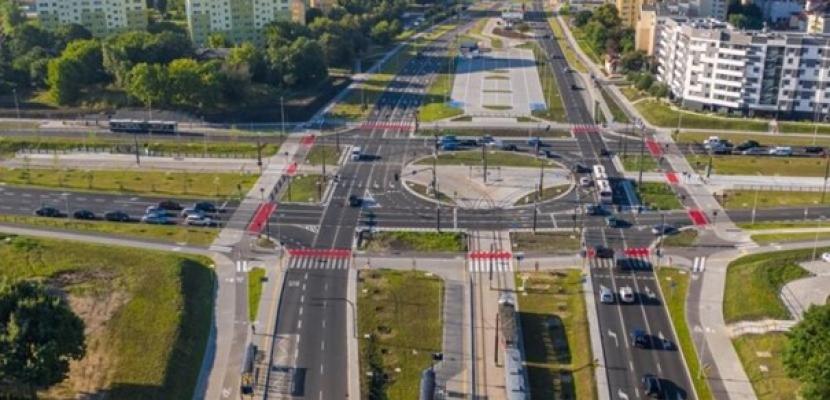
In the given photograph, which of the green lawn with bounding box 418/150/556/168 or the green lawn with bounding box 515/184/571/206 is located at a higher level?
the green lawn with bounding box 418/150/556/168

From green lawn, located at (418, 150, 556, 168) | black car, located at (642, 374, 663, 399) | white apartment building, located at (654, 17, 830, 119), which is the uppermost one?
white apartment building, located at (654, 17, 830, 119)

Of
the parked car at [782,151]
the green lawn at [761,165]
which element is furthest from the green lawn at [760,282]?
the parked car at [782,151]

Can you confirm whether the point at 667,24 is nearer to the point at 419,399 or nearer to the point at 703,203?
the point at 703,203

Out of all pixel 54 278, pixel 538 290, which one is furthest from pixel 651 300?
pixel 54 278

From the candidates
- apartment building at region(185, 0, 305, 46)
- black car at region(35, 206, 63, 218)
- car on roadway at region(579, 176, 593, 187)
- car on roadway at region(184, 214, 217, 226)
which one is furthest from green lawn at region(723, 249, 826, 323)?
apartment building at region(185, 0, 305, 46)

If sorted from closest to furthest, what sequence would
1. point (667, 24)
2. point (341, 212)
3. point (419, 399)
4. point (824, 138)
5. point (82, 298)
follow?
point (419, 399) < point (82, 298) < point (341, 212) < point (824, 138) < point (667, 24)

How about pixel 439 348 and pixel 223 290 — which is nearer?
pixel 439 348

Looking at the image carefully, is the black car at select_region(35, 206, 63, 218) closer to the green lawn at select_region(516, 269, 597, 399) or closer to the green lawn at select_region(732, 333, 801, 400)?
the green lawn at select_region(516, 269, 597, 399)
